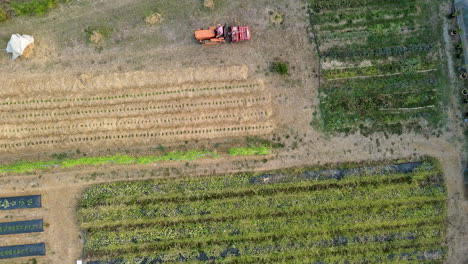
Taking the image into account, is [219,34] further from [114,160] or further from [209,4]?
[114,160]

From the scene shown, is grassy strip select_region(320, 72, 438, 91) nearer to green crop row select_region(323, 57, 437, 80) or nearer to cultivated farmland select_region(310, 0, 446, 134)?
cultivated farmland select_region(310, 0, 446, 134)

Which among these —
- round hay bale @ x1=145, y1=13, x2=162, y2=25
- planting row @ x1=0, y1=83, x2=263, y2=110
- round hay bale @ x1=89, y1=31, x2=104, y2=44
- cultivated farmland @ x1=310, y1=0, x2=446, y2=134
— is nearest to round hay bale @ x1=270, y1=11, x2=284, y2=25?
cultivated farmland @ x1=310, y1=0, x2=446, y2=134

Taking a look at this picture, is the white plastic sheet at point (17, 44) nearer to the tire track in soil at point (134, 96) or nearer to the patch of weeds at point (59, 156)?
the tire track in soil at point (134, 96)

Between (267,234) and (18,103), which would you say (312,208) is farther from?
(18,103)

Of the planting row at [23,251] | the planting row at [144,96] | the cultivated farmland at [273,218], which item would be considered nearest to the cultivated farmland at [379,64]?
the cultivated farmland at [273,218]

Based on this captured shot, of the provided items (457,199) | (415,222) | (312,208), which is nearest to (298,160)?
(312,208)
